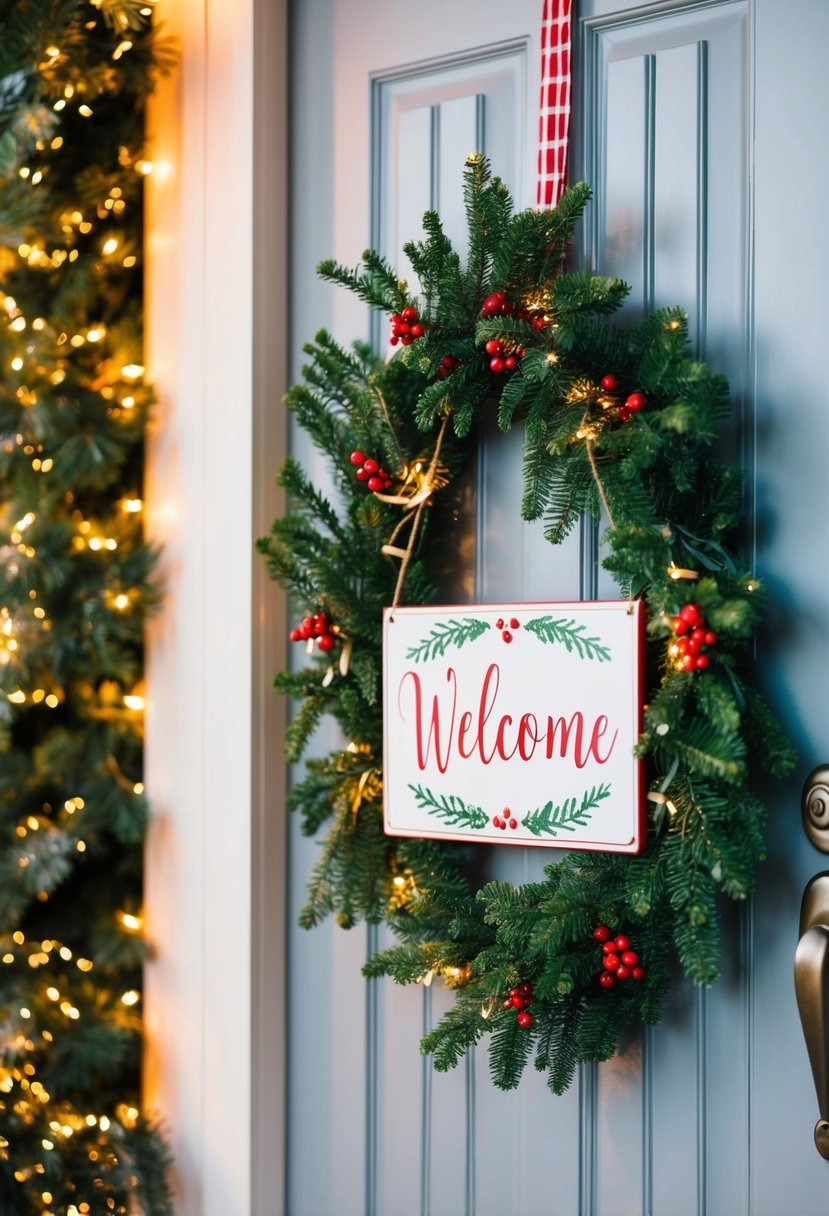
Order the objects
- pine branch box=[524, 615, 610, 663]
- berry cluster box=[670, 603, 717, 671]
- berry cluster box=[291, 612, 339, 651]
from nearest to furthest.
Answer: berry cluster box=[670, 603, 717, 671], pine branch box=[524, 615, 610, 663], berry cluster box=[291, 612, 339, 651]

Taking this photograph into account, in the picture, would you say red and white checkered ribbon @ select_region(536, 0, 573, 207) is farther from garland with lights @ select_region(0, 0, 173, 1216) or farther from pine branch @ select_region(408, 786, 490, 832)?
pine branch @ select_region(408, 786, 490, 832)

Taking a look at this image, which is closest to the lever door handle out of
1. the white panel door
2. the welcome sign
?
the white panel door

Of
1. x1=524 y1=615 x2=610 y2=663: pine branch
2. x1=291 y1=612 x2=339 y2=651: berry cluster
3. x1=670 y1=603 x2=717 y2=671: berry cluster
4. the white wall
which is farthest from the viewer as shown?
the white wall

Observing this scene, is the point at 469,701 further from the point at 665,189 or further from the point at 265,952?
the point at 665,189

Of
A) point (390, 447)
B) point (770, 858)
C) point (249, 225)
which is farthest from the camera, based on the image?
point (249, 225)

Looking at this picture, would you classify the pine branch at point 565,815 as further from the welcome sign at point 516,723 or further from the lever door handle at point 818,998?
the lever door handle at point 818,998

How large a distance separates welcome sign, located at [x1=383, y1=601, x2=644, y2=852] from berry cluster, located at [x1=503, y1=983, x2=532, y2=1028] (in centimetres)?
13

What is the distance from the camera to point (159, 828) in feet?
4.24

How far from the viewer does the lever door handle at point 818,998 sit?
89 cm

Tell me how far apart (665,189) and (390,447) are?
0.36 meters

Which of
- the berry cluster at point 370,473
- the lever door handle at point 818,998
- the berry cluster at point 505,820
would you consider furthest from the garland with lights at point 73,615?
the lever door handle at point 818,998

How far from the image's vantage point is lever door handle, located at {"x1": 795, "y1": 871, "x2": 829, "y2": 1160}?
0.89 meters

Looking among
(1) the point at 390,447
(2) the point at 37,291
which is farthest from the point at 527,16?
(2) the point at 37,291

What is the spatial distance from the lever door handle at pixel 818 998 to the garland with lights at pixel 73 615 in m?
0.73
